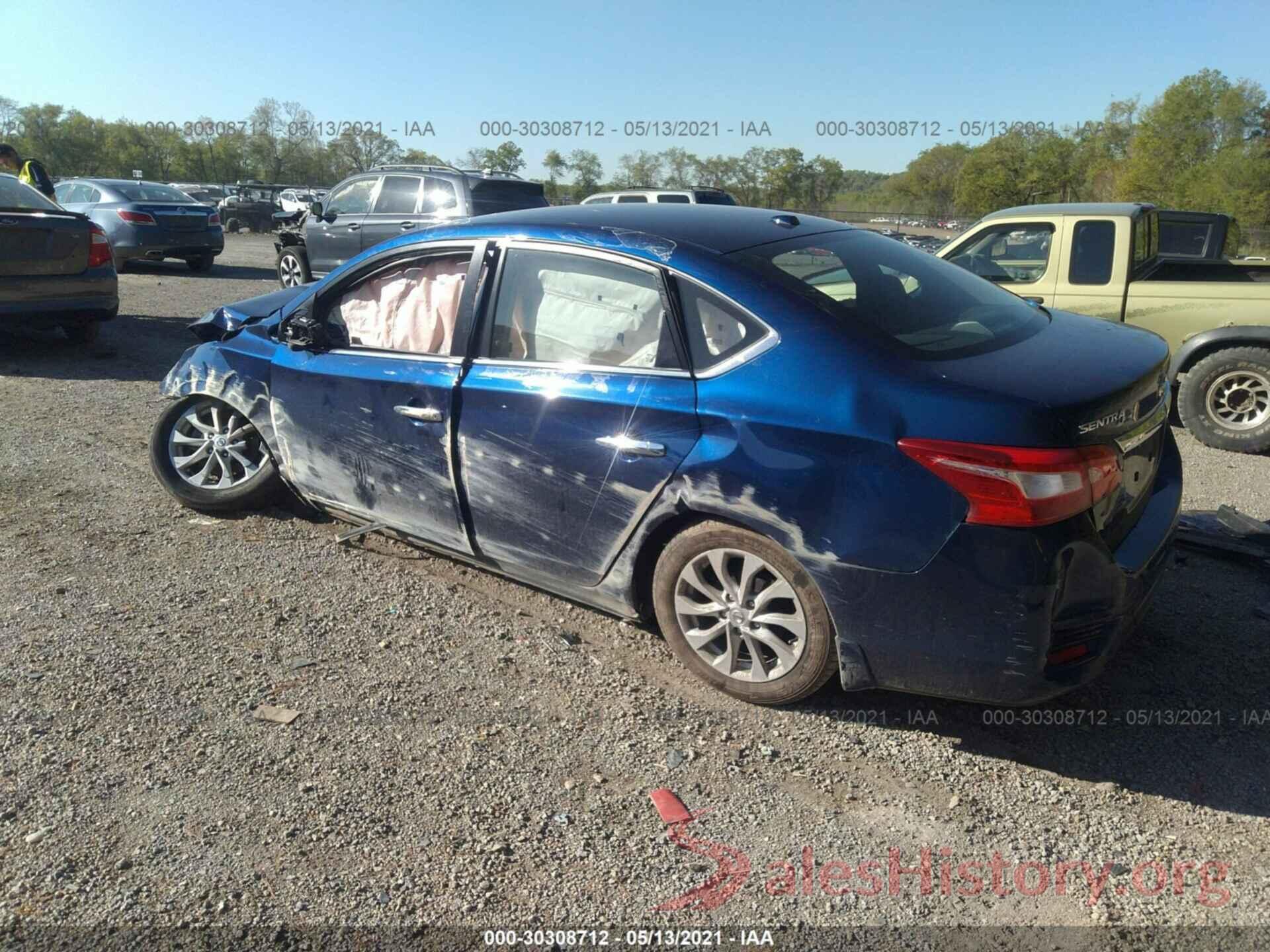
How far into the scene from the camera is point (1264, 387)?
21.9 ft

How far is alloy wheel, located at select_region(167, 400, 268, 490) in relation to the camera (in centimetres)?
497

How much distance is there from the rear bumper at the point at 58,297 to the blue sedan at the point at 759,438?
18.6 feet

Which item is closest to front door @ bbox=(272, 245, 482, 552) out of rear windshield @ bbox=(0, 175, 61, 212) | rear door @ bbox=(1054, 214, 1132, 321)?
rear door @ bbox=(1054, 214, 1132, 321)

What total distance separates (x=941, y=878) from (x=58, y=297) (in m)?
9.27

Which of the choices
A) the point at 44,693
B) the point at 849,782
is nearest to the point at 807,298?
the point at 849,782

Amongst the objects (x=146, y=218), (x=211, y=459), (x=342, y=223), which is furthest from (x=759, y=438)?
(x=146, y=218)

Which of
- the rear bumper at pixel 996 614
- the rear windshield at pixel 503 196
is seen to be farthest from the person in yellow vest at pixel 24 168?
the rear bumper at pixel 996 614

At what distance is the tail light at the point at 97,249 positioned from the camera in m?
9.02

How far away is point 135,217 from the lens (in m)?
15.3

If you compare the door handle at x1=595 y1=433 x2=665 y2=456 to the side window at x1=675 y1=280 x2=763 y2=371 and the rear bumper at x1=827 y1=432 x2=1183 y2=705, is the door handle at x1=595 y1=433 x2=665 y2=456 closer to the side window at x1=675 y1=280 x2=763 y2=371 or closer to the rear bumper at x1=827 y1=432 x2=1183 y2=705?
the side window at x1=675 y1=280 x2=763 y2=371

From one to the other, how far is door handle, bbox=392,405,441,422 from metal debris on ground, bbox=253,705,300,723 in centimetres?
125

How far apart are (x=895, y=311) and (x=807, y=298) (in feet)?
1.23

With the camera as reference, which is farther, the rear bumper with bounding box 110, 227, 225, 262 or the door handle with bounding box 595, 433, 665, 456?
the rear bumper with bounding box 110, 227, 225, 262

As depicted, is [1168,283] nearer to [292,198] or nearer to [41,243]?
[41,243]
